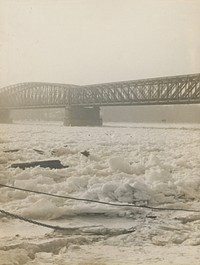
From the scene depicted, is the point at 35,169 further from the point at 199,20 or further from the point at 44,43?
the point at 199,20

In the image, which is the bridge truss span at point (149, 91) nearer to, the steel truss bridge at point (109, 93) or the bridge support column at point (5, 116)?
the steel truss bridge at point (109, 93)

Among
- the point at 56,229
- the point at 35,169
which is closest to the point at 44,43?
the point at 35,169

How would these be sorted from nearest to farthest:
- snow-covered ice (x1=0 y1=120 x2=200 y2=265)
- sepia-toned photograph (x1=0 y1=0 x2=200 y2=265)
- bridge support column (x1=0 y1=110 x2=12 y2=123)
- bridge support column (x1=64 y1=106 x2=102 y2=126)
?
1. snow-covered ice (x1=0 y1=120 x2=200 y2=265)
2. sepia-toned photograph (x1=0 y1=0 x2=200 y2=265)
3. bridge support column (x1=0 y1=110 x2=12 y2=123)
4. bridge support column (x1=64 y1=106 x2=102 y2=126)

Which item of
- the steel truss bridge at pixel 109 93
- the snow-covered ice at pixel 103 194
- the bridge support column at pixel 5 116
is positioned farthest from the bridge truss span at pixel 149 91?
the bridge support column at pixel 5 116

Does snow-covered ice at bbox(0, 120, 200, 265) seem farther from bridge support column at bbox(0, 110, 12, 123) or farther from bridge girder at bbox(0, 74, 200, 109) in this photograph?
bridge girder at bbox(0, 74, 200, 109)

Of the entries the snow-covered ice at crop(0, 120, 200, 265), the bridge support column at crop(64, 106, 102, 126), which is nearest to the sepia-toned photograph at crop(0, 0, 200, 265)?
the snow-covered ice at crop(0, 120, 200, 265)
